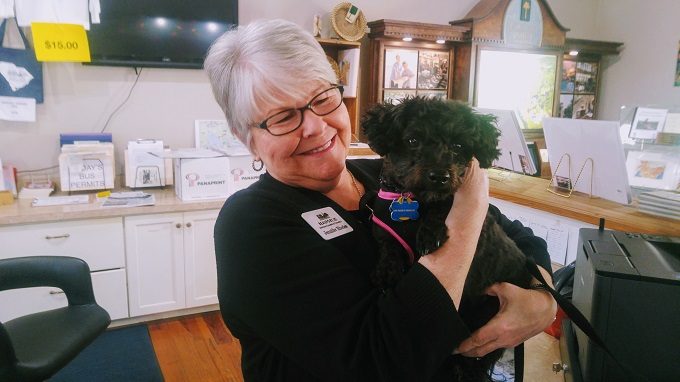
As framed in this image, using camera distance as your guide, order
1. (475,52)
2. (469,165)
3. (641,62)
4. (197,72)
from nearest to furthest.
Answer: (469,165) → (197,72) → (475,52) → (641,62)

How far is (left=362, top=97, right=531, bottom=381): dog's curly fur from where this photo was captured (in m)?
0.96

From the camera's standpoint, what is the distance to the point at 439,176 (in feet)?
3.10

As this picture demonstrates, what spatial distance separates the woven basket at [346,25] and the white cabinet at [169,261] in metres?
1.65

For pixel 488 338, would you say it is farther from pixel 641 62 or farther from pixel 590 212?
pixel 641 62

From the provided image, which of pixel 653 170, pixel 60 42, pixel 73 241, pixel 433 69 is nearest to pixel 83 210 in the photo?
pixel 73 241

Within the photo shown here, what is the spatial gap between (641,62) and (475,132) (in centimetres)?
530

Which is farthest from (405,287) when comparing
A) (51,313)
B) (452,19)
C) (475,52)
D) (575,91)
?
(575,91)

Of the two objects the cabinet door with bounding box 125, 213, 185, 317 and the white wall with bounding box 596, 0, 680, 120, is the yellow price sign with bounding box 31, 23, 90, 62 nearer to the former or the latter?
the cabinet door with bounding box 125, 213, 185, 317

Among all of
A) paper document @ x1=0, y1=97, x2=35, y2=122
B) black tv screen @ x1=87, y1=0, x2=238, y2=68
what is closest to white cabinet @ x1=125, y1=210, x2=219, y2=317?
paper document @ x1=0, y1=97, x2=35, y2=122

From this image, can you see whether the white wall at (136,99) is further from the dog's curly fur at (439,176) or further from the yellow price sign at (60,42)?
the dog's curly fur at (439,176)

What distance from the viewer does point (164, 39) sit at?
10.3 feet

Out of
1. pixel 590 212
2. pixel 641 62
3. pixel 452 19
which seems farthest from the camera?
pixel 641 62

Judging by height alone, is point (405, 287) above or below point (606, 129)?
below

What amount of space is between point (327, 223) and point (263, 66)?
37cm
